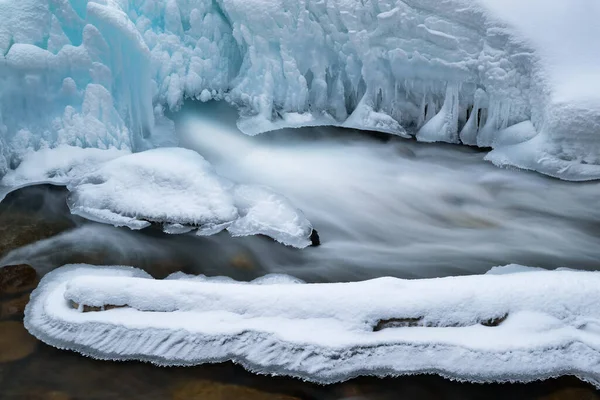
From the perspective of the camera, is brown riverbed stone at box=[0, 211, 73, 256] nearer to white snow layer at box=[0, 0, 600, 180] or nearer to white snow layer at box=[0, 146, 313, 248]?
white snow layer at box=[0, 146, 313, 248]

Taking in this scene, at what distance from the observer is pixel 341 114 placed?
7.55m

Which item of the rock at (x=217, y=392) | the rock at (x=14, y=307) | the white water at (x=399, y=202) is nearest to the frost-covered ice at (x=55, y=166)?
the white water at (x=399, y=202)

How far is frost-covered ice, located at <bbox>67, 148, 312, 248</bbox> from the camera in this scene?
5.12 meters

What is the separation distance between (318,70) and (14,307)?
491 centimetres

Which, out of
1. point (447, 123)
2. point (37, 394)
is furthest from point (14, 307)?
point (447, 123)

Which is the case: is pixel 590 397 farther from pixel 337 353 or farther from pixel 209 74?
pixel 209 74

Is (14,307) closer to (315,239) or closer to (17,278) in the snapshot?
(17,278)

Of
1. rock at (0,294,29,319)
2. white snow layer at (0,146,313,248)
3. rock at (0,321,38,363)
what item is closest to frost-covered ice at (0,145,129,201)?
white snow layer at (0,146,313,248)

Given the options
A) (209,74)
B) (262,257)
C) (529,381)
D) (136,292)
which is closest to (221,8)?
(209,74)

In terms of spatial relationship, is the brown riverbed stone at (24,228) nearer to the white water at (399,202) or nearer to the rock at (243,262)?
the rock at (243,262)

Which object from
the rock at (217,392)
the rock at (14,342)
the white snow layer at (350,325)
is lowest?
the rock at (14,342)

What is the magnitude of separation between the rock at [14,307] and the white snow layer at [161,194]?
1.31 meters

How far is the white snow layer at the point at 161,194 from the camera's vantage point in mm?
5129

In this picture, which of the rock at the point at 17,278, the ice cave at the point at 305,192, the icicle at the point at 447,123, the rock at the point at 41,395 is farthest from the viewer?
the icicle at the point at 447,123
